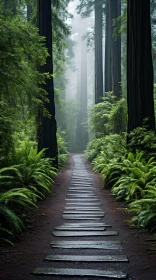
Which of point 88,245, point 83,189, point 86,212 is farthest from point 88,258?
point 83,189

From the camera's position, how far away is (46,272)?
10.8ft

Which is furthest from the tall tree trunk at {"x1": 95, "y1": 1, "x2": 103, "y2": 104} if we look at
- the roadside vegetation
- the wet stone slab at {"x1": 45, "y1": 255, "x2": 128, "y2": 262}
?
the wet stone slab at {"x1": 45, "y1": 255, "x2": 128, "y2": 262}

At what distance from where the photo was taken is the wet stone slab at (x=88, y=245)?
162 inches

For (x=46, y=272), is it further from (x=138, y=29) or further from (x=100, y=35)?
(x=100, y=35)

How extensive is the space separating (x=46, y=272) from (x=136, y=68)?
26.9ft

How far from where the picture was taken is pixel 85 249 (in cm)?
406

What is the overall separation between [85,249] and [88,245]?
0.47 ft

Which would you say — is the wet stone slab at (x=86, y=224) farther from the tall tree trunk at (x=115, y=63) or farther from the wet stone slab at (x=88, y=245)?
the tall tree trunk at (x=115, y=63)

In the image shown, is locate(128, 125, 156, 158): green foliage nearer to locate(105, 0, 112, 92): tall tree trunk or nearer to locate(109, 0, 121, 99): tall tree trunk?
locate(109, 0, 121, 99): tall tree trunk

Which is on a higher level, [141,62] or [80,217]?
[141,62]

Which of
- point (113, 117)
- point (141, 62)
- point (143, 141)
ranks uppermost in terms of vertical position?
point (141, 62)

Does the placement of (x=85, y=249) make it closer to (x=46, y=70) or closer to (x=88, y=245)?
(x=88, y=245)

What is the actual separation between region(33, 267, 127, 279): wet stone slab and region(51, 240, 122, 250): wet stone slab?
800mm

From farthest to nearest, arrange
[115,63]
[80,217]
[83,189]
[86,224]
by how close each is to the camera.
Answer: [115,63]
[83,189]
[80,217]
[86,224]
